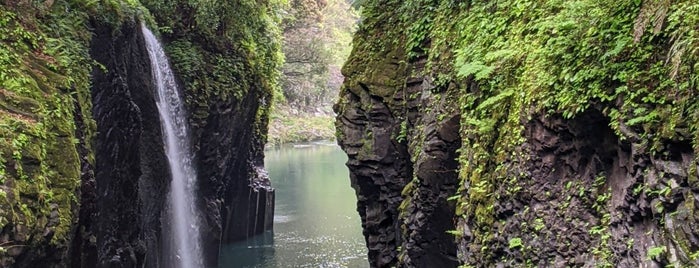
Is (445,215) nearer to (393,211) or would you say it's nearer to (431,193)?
(431,193)

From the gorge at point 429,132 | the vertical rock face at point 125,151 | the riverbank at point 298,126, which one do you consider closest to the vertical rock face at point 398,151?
the gorge at point 429,132

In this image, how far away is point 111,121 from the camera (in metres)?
11.8

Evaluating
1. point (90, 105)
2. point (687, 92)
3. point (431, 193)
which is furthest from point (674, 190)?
point (90, 105)

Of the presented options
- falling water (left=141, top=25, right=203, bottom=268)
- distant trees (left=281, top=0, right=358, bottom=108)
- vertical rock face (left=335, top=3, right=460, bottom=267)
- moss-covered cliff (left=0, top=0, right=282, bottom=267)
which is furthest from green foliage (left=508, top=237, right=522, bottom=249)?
distant trees (left=281, top=0, right=358, bottom=108)

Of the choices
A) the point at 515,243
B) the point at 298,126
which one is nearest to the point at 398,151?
the point at 515,243

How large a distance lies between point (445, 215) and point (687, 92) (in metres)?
5.87

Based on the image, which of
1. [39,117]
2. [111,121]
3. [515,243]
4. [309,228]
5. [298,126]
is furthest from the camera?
[298,126]

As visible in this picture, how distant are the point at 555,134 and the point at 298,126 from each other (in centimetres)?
5284

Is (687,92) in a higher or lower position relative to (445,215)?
higher

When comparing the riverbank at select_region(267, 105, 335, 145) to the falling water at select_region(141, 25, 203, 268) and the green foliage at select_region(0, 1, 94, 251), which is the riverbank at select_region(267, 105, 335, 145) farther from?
the green foliage at select_region(0, 1, 94, 251)

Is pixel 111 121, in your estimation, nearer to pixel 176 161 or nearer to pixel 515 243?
pixel 176 161

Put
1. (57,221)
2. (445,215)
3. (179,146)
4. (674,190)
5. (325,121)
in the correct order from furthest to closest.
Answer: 1. (325,121)
2. (179,146)
3. (445,215)
4. (57,221)
5. (674,190)

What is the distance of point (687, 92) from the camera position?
4.50 metres

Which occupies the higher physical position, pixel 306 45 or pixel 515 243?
pixel 306 45
